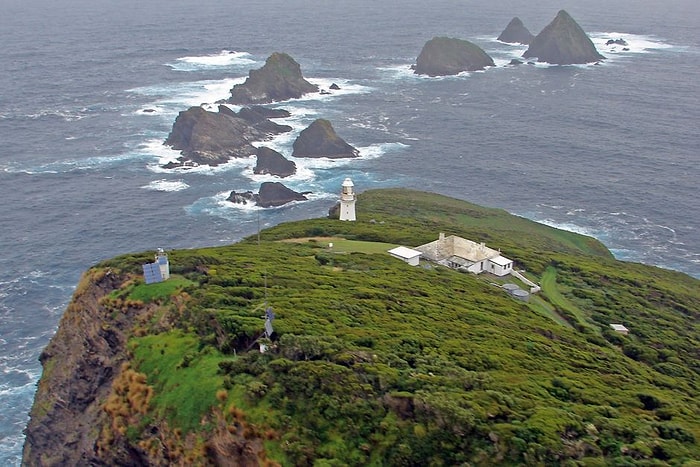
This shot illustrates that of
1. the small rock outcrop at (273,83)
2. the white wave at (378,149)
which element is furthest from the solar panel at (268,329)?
the small rock outcrop at (273,83)

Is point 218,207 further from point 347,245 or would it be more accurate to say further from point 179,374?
point 179,374

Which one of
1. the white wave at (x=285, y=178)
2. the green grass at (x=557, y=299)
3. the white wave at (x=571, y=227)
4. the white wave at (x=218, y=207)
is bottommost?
the white wave at (x=571, y=227)

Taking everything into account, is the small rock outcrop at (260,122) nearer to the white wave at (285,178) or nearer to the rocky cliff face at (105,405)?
the white wave at (285,178)

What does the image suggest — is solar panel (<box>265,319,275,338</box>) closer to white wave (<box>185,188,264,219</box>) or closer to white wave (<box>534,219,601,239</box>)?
white wave (<box>185,188,264,219</box>)

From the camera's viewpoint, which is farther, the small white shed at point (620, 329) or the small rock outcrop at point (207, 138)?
the small rock outcrop at point (207, 138)

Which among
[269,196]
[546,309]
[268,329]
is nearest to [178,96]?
[269,196]
